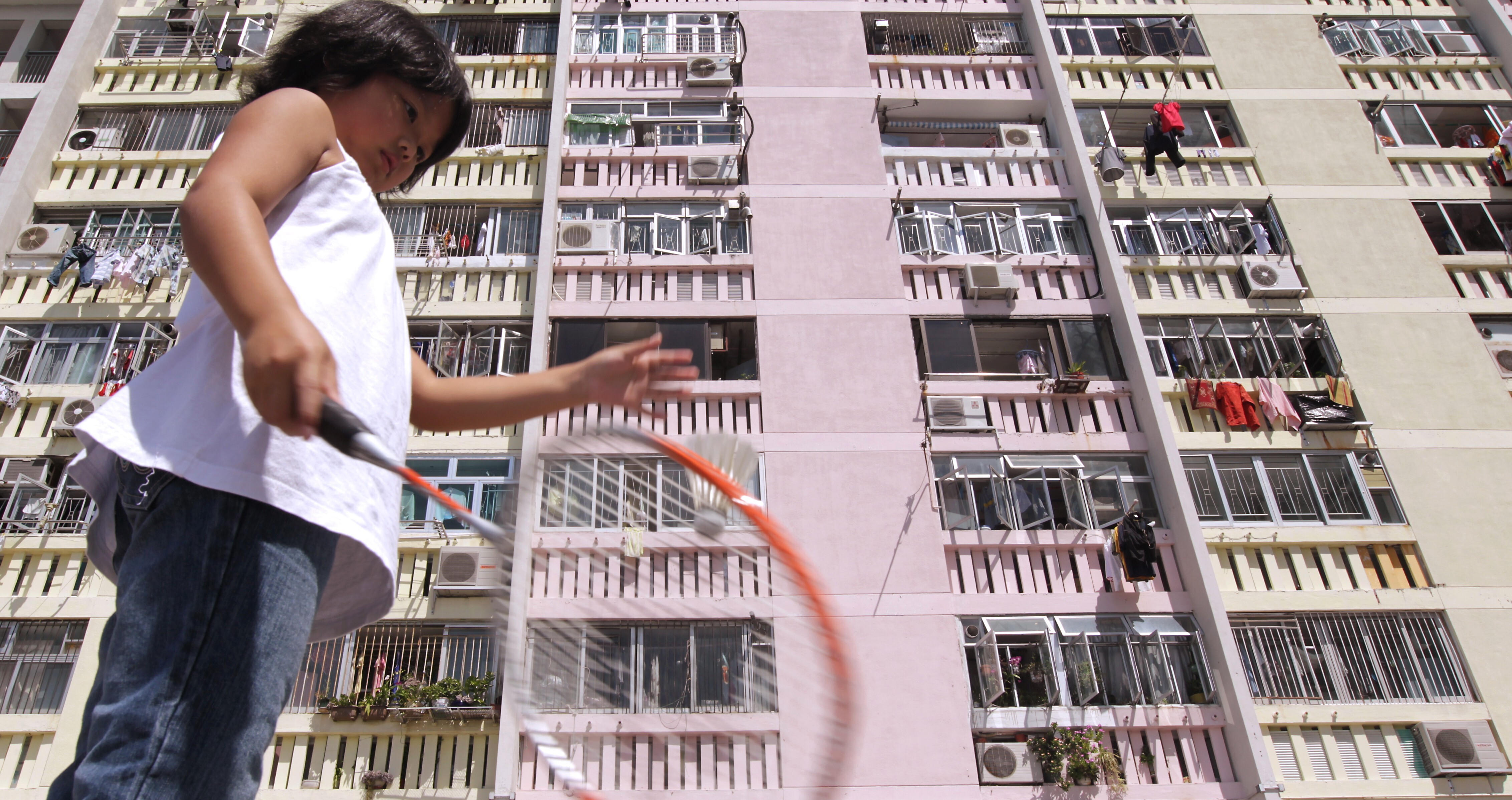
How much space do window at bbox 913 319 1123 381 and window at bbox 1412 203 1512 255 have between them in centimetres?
835

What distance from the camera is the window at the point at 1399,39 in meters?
24.4

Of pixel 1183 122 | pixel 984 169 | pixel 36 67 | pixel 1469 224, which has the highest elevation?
pixel 36 67

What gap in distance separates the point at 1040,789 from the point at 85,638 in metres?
15.6

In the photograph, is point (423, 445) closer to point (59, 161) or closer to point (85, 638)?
point (85, 638)

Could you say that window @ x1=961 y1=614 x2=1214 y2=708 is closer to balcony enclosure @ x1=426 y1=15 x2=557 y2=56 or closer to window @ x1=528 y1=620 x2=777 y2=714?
window @ x1=528 y1=620 x2=777 y2=714

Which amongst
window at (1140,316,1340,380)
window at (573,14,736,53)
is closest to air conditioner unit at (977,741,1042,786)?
window at (1140,316,1340,380)

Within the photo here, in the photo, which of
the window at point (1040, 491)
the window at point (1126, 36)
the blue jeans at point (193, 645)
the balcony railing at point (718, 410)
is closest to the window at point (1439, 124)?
the window at point (1126, 36)

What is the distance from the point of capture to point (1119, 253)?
20938mm

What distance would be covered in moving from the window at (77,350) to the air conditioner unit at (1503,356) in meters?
25.9

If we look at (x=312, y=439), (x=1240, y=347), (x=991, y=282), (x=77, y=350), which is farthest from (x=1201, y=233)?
(x=77, y=350)

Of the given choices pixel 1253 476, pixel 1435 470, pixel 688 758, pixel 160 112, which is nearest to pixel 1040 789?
pixel 688 758

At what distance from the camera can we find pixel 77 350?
19.8 meters

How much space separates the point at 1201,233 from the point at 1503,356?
619 centimetres

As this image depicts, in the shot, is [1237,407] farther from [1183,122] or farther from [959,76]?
[959,76]
